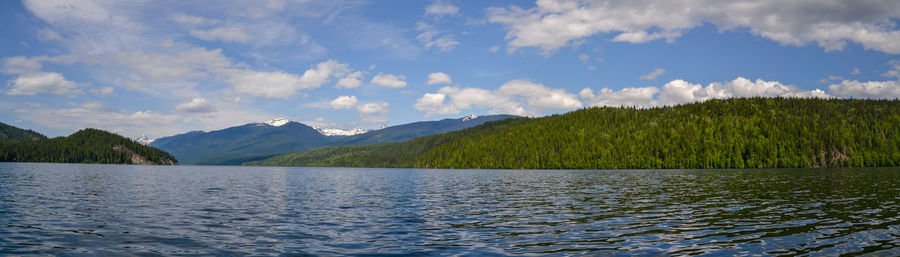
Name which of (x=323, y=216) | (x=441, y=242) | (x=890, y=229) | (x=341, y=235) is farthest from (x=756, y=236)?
(x=323, y=216)

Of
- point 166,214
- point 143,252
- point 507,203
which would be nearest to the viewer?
point 143,252

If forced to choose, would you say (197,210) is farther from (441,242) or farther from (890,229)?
(890,229)

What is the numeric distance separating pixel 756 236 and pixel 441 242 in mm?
14004

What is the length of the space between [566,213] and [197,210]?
2541cm

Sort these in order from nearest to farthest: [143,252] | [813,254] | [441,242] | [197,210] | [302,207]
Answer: [813,254], [143,252], [441,242], [197,210], [302,207]

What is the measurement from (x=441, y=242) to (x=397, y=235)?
10.4 feet

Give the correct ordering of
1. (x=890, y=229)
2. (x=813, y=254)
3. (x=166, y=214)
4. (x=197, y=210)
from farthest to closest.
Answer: (x=197, y=210)
(x=166, y=214)
(x=890, y=229)
(x=813, y=254)

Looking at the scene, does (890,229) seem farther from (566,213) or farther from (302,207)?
(302,207)

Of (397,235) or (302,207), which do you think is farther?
(302,207)

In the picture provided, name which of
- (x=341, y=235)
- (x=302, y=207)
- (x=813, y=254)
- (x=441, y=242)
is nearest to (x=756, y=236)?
(x=813, y=254)

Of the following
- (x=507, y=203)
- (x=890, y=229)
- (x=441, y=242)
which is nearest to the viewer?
(x=441, y=242)

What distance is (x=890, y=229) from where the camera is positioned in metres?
23.2

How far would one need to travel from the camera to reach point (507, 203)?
40.4 m

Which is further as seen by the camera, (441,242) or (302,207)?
(302,207)
